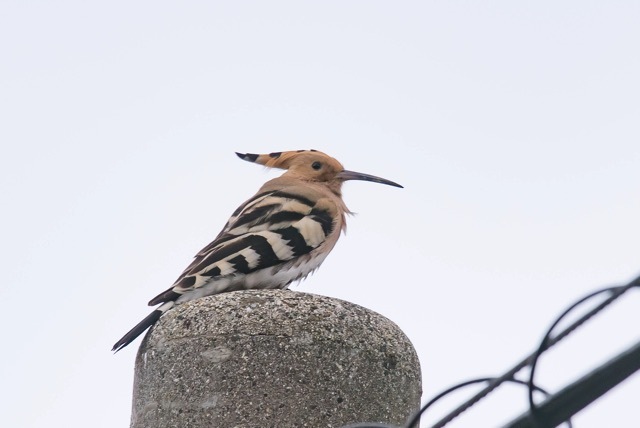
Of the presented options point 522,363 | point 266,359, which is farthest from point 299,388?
point 522,363

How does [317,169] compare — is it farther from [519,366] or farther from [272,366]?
A: [519,366]

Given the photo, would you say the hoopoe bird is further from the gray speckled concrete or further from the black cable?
the black cable

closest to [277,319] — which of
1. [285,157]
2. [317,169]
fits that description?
[317,169]

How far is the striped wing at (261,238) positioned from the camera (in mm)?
4746

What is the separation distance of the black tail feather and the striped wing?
0.59 feet

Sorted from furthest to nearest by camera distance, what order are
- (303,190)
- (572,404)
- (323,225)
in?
(303,190)
(323,225)
(572,404)

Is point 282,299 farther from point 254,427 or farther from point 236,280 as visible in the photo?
point 236,280

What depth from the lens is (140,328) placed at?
4.26 m

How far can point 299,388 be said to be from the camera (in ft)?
12.0

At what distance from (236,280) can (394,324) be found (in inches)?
40.5

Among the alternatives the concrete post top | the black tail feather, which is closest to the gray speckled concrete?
the concrete post top

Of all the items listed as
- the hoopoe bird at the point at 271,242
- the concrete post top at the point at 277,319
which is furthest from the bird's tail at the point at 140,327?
the concrete post top at the point at 277,319

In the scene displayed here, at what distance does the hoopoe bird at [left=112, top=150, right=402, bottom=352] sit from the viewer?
15.4 feet

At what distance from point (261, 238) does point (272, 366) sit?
4.81 feet
